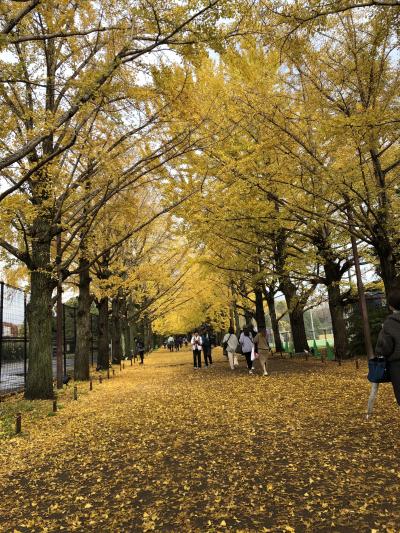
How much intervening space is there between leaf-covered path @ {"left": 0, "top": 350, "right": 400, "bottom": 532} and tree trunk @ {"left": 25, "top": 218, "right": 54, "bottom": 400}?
6.10 feet

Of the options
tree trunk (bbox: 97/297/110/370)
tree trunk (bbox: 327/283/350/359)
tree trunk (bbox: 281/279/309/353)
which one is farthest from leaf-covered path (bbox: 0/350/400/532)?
tree trunk (bbox: 97/297/110/370)

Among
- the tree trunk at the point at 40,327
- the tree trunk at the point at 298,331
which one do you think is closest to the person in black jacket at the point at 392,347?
the tree trunk at the point at 40,327

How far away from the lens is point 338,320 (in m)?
13.5

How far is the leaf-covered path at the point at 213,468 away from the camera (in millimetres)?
3125

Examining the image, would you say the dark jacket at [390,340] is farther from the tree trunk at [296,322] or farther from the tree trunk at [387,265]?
the tree trunk at [296,322]

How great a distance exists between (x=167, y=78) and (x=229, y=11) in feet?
7.21

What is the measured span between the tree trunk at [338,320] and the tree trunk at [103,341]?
403 inches

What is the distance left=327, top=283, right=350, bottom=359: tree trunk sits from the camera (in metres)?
13.4

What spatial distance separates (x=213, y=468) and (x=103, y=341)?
51.1 ft

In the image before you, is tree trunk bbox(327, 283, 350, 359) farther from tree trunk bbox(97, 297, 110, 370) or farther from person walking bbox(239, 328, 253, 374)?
tree trunk bbox(97, 297, 110, 370)

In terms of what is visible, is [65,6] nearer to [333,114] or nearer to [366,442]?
[333,114]

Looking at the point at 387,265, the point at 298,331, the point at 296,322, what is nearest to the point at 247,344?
the point at 296,322

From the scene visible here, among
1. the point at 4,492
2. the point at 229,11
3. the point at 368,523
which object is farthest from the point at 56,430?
the point at 229,11

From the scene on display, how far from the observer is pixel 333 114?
29.1 feet
